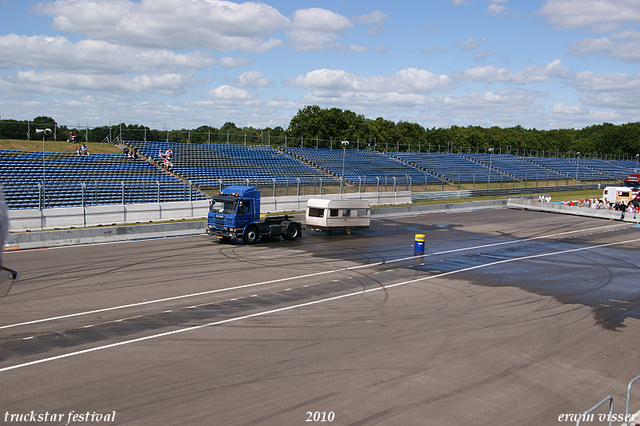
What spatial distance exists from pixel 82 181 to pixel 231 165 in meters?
16.1

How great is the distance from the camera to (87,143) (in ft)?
155

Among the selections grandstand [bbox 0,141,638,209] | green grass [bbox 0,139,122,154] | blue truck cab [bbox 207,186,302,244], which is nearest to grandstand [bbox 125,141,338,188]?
grandstand [bbox 0,141,638,209]

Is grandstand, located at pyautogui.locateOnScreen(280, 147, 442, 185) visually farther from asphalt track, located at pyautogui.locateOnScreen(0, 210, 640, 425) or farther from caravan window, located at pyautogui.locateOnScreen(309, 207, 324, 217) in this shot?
asphalt track, located at pyautogui.locateOnScreen(0, 210, 640, 425)

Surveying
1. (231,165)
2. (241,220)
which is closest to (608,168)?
(231,165)

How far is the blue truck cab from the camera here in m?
25.2

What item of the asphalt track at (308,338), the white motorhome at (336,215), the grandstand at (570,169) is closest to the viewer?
the asphalt track at (308,338)

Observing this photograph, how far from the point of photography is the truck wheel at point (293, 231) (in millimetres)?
27016

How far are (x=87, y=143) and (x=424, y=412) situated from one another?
154 feet

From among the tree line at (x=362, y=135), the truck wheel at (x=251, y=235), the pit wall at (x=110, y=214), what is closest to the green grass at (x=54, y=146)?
the tree line at (x=362, y=135)

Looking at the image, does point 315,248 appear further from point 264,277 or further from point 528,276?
point 528,276

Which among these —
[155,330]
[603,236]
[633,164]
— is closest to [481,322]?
[155,330]

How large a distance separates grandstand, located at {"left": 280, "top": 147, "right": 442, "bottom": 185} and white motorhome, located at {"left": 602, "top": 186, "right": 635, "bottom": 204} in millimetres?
18162

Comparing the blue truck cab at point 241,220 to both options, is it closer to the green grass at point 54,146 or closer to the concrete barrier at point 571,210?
the green grass at point 54,146

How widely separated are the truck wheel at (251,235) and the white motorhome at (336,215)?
394cm
